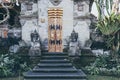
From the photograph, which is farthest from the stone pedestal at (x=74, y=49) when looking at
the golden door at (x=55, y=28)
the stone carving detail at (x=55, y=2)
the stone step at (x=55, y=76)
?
the stone carving detail at (x=55, y=2)

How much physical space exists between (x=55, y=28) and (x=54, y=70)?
3253 mm

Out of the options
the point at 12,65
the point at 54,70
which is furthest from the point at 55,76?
the point at 12,65

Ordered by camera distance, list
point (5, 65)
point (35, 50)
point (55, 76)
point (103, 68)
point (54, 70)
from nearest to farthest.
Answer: point (55, 76) → point (54, 70) → point (5, 65) → point (103, 68) → point (35, 50)

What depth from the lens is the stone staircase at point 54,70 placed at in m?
20.9

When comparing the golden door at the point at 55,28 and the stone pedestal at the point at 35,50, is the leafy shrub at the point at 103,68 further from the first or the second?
the stone pedestal at the point at 35,50

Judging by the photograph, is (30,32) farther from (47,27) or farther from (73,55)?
(73,55)

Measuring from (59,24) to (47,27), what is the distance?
0.72 m

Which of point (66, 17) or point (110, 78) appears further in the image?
point (66, 17)

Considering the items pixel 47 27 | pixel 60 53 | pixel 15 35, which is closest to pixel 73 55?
pixel 60 53

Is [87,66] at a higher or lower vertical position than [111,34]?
lower

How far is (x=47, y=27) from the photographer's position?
78.8ft

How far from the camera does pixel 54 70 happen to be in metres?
21.6

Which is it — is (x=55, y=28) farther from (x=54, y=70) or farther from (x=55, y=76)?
(x=55, y=76)

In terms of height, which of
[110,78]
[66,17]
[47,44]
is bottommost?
[110,78]
